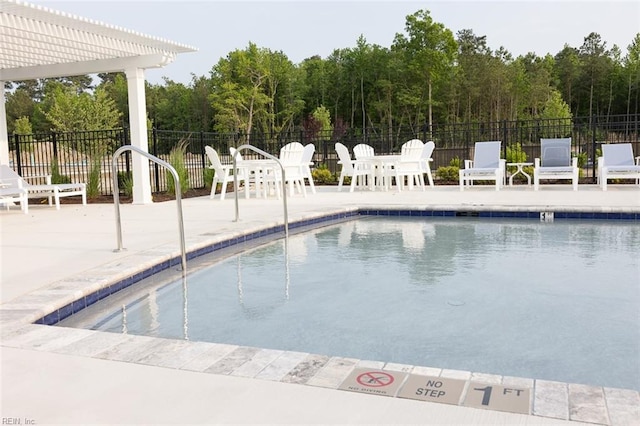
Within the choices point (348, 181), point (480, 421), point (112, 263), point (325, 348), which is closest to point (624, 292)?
point (325, 348)

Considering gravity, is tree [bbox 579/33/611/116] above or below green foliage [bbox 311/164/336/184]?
above

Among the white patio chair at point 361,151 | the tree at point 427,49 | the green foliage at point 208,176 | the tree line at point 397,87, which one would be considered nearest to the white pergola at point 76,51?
the green foliage at point 208,176

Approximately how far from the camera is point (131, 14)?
1648 cm

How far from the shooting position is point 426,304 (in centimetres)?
379

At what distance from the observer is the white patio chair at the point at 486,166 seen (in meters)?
10.8

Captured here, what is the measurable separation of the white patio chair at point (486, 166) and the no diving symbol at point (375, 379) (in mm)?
8987

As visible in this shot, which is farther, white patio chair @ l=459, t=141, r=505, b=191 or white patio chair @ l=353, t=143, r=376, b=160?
white patio chair @ l=353, t=143, r=376, b=160

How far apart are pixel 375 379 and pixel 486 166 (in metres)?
9.71

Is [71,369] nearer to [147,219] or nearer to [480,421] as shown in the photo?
[480,421]

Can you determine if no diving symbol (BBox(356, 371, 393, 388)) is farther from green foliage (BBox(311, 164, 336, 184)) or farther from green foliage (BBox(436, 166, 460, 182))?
green foliage (BBox(311, 164, 336, 184))

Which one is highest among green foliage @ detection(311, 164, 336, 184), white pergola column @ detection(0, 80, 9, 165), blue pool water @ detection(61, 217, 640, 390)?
white pergola column @ detection(0, 80, 9, 165)

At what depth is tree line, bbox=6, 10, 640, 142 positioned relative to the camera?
41656 mm

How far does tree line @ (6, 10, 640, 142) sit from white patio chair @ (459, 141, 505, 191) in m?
28.2

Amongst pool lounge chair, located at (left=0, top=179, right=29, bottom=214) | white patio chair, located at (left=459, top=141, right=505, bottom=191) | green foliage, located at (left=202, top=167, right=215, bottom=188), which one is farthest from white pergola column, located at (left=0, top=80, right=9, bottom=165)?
white patio chair, located at (left=459, top=141, right=505, bottom=191)
